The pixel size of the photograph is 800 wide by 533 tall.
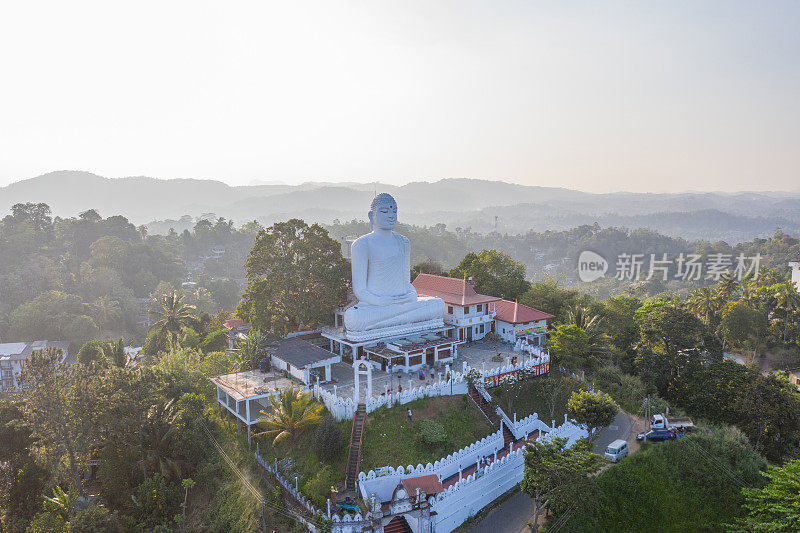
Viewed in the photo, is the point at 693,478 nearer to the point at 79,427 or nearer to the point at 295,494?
the point at 295,494

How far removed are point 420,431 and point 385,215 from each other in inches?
426

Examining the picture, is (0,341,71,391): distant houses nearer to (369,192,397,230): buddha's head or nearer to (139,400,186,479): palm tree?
(139,400,186,479): palm tree

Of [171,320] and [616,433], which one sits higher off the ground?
[171,320]

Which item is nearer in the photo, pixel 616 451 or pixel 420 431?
pixel 420 431

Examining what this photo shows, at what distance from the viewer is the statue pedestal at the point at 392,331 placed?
21.8m

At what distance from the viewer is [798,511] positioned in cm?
1324

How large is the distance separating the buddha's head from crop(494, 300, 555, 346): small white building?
8.37 metres

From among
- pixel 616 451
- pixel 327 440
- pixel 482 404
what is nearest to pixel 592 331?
pixel 616 451

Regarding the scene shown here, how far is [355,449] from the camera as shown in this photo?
52.0 ft

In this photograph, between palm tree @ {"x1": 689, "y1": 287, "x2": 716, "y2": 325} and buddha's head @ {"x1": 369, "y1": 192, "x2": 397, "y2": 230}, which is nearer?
buddha's head @ {"x1": 369, "y1": 192, "x2": 397, "y2": 230}

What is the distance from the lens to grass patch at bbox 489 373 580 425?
19.9 meters

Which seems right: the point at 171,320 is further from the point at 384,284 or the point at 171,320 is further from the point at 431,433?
the point at 431,433

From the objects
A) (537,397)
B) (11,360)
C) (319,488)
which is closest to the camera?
(319,488)

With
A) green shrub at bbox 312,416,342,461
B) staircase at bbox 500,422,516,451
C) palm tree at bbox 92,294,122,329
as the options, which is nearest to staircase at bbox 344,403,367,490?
green shrub at bbox 312,416,342,461
